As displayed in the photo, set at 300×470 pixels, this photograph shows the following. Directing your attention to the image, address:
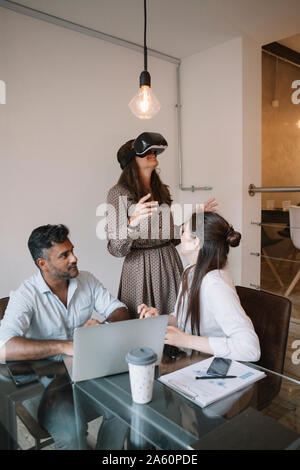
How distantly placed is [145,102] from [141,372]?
109 centimetres

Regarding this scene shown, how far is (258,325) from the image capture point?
1471 millimetres

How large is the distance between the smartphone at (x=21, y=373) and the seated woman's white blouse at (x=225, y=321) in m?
0.56

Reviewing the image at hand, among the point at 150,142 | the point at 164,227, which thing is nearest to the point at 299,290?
the point at 164,227

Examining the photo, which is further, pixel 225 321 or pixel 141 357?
pixel 225 321

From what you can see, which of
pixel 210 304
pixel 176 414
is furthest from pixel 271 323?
pixel 176 414

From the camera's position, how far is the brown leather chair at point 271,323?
1352mm

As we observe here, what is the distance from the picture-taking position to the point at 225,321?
119 centimetres

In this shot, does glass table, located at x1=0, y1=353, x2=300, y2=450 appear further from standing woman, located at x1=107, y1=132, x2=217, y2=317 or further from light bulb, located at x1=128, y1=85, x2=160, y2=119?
light bulb, located at x1=128, y1=85, x2=160, y2=119

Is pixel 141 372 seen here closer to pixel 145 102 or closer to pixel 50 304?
pixel 50 304

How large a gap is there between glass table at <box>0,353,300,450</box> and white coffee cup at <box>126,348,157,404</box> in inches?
1.0

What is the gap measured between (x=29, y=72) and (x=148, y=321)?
1929 mm

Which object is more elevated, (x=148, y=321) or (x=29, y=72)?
(x=29, y=72)
